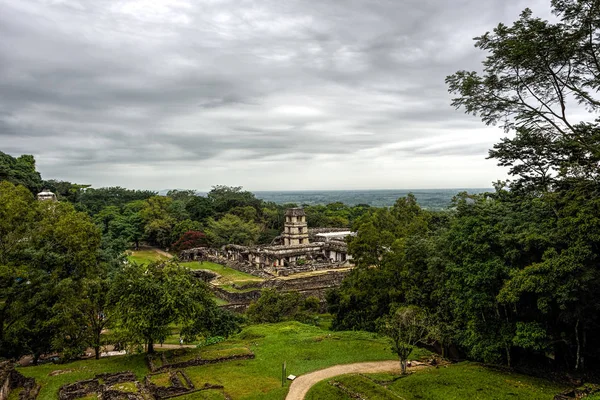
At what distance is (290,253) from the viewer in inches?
A: 1811

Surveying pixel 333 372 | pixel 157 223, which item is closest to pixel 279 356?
pixel 333 372

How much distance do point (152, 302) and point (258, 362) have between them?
5798 millimetres

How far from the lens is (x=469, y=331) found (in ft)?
54.3

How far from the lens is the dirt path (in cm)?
1491

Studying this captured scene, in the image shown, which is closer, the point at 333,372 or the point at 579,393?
the point at 579,393

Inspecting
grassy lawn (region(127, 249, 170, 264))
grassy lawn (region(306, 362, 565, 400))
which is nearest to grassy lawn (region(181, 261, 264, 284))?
grassy lawn (region(127, 249, 170, 264))

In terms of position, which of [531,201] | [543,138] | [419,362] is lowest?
[419,362]

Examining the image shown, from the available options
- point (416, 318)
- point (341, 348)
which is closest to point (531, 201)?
point (416, 318)

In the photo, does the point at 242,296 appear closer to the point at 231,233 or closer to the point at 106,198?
the point at 231,233

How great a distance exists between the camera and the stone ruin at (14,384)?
13.7m

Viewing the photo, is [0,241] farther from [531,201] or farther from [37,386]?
[531,201]

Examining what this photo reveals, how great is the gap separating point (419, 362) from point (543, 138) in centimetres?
1153

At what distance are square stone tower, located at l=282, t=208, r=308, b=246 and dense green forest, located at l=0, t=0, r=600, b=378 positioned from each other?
24.3 metres

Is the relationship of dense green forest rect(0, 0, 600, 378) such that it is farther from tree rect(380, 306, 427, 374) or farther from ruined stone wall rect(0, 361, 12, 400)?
ruined stone wall rect(0, 361, 12, 400)
